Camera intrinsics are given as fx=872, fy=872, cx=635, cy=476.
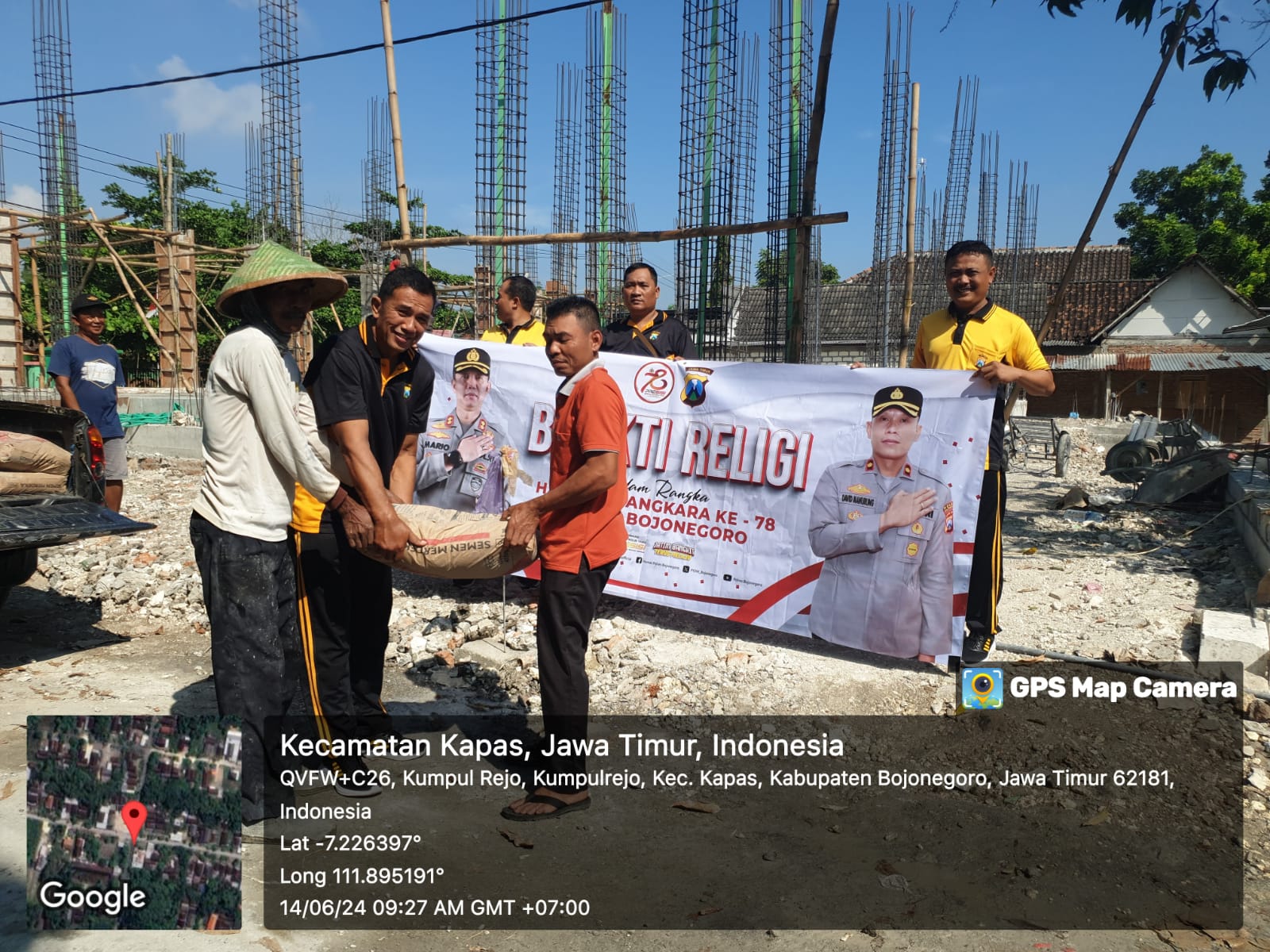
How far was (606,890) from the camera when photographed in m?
2.74

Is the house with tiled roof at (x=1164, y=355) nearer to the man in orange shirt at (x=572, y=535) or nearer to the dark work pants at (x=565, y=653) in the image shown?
the man in orange shirt at (x=572, y=535)

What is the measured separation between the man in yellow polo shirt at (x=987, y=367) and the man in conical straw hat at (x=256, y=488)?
3.06 m

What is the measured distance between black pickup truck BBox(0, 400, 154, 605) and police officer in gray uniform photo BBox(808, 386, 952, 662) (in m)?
3.76

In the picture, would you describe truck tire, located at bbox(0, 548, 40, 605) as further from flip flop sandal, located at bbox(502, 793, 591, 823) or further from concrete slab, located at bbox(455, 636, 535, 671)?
flip flop sandal, located at bbox(502, 793, 591, 823)

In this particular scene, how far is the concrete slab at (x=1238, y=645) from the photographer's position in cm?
424

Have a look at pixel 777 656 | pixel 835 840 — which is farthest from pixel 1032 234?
pixel 835 840

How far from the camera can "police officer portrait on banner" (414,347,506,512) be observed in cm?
579

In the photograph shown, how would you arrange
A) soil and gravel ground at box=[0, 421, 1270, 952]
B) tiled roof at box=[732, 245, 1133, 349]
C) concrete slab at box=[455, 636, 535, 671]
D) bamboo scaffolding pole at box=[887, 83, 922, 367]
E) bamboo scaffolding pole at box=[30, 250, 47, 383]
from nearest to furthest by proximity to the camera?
soil and gravel ground at box=[0, 421, 1270, 952] < concrete slab at box=[455, 636, 535, 671] < bamboo scaffolding pole at box=[887, 83, 922, 367] < bamboo scaffolding pole at box=[30, 250, 47, 383] < tiled roof at box=[732, 245, 1133, 349]

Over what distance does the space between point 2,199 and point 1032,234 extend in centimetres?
2468

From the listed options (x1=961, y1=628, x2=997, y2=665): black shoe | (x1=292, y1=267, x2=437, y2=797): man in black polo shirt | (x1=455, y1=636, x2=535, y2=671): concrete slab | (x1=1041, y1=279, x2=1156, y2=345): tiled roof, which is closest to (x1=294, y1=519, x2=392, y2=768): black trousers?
(x1=292, y1=267, x2=437, y2=797): man in black polo shirt

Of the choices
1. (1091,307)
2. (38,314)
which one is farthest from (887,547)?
(1091,307)

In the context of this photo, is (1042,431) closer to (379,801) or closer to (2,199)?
(379,801)

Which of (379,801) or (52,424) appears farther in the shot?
(52,424)

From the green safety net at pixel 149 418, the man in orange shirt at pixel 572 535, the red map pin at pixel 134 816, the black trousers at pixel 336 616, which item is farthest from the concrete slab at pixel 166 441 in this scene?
the red map pin at pixel 134 816
